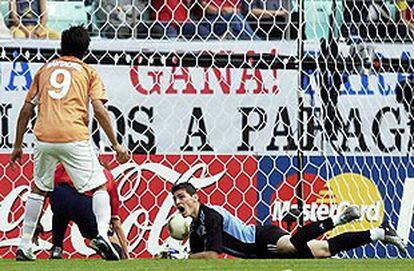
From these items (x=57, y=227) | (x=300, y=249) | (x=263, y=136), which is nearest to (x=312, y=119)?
(x=263, y=136)

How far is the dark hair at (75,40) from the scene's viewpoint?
11.1 m

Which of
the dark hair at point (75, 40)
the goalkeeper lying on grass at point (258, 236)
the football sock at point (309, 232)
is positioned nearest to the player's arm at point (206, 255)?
the goalkeeper lying on grass at point (258, 236)

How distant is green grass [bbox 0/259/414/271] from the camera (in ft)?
32.1

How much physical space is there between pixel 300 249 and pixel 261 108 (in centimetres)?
143

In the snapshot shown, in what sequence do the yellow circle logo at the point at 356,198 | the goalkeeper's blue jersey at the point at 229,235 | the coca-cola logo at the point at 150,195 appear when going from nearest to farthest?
the goalkeeper's blue jersey at the point at 229,235
the coca-cola logo at the point at 150,195
the yellow circle logo at the point at 356,198

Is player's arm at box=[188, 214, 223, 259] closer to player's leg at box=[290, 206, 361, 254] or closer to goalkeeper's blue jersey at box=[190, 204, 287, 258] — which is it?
goalkeeper's blue jersey at box=[190, 204, 287, 258]

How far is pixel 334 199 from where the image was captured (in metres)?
13.2

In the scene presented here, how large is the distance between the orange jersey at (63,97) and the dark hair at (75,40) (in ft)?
0.30

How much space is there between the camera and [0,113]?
1253 centimetres

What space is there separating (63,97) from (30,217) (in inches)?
36.7

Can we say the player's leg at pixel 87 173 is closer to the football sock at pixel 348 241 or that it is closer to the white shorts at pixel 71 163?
the white shorts at pixel 71 163

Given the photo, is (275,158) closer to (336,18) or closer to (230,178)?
(230,178)

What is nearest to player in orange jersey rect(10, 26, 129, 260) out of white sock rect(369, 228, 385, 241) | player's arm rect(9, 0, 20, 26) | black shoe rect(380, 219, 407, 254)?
player's arm rect(9, 0, 20, 26)

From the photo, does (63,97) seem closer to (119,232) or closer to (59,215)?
(59,215)
